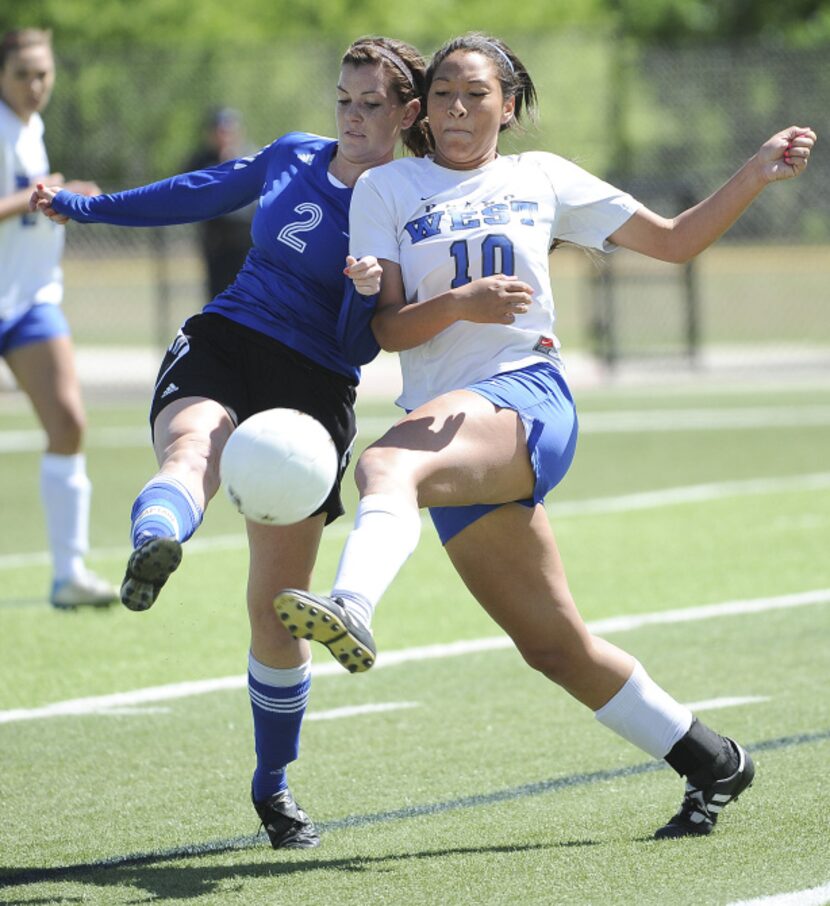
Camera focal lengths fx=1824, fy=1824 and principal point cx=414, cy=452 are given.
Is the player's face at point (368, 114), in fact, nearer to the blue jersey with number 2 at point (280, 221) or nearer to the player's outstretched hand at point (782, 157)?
the blue jersey with number 2 at point (280, 221)

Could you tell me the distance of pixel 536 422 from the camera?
4590mm

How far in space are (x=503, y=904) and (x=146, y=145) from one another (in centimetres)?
2212

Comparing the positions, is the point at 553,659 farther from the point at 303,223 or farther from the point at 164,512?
the point at 303,223

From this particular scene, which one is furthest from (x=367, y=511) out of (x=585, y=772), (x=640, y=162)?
(x=640, y=162)

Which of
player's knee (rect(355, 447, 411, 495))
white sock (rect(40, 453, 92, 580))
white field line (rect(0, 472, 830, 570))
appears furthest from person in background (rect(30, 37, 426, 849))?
white field line (rect(0, 472, 830, 570))

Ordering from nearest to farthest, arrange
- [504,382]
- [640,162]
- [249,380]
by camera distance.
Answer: [504,382]
[249,380]
[640,162]

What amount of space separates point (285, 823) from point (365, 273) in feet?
5.03

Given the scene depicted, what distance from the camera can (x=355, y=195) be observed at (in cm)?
477

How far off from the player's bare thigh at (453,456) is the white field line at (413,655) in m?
2.67

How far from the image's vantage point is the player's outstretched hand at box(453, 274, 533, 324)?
4.42 m

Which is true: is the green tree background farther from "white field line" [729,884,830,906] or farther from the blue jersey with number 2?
"white field line" [729,884,830,906]

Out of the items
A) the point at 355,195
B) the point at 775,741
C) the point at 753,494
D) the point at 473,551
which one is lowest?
the point at 753,494

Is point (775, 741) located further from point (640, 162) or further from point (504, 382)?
point (640, 162)

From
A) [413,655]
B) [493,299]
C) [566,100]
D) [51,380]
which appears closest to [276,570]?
[493,299]
